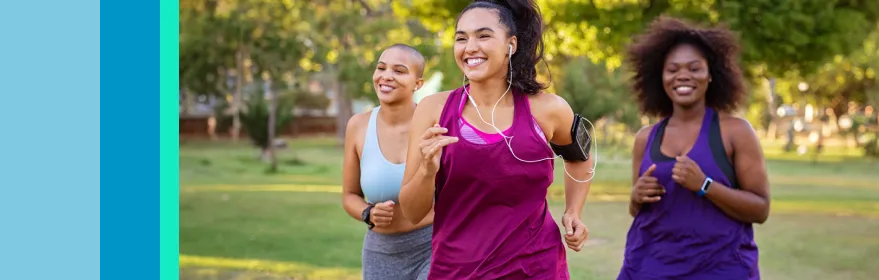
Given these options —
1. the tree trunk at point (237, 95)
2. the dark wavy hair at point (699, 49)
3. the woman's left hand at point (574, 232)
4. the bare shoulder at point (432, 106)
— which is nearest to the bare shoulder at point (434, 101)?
the bare shoulder at point (432, 106)

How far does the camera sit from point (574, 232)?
3355mm

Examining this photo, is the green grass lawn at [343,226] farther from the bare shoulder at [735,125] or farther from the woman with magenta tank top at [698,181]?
the bare shoulder at [735,125]

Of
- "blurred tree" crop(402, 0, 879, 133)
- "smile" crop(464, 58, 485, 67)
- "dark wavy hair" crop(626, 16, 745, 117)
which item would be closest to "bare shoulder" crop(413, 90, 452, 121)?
"smile" crop(464, 58, 485, 67)

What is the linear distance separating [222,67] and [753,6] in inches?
977

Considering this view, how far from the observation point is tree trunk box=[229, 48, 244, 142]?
119 ft

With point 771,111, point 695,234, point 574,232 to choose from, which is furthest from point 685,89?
point 771,111

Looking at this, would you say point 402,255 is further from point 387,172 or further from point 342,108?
point 342,108

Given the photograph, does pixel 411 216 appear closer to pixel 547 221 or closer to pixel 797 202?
pixel 547 221

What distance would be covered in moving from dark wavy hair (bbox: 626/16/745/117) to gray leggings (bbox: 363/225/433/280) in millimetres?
1218

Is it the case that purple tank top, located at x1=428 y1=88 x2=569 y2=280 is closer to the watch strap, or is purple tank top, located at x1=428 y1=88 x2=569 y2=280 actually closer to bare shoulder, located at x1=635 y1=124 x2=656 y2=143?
the watch strap

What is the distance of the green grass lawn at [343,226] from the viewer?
1052cm

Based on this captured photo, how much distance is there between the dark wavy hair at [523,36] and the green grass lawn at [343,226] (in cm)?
668

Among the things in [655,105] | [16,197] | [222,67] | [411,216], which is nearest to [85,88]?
[16,197]

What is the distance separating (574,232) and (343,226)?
11.4m
